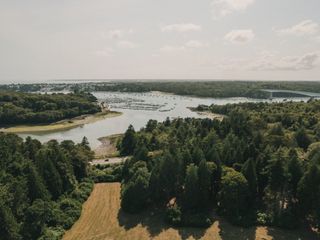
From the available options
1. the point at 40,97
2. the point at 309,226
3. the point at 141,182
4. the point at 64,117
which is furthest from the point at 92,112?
the point at 309,226

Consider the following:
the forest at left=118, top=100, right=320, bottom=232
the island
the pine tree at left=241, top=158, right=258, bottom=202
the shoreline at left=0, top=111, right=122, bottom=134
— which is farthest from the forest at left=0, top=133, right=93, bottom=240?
the island

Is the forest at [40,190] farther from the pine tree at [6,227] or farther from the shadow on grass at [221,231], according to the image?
the shadow on grass at [221,231]

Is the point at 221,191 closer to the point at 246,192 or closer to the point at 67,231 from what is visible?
the point at 246,192

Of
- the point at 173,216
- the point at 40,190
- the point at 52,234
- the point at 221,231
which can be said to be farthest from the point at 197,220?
the point at 40,190

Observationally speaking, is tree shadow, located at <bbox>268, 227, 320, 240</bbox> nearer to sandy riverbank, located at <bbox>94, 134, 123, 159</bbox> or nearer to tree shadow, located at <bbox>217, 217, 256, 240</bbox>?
tree shadow, located at <bbox>217, 217, 256, 240</bbox>

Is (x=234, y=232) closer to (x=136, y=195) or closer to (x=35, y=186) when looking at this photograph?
(x=136, y=195)

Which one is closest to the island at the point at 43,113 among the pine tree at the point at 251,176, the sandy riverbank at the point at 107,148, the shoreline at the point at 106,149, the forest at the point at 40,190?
the shoreline at the point at 106,149
